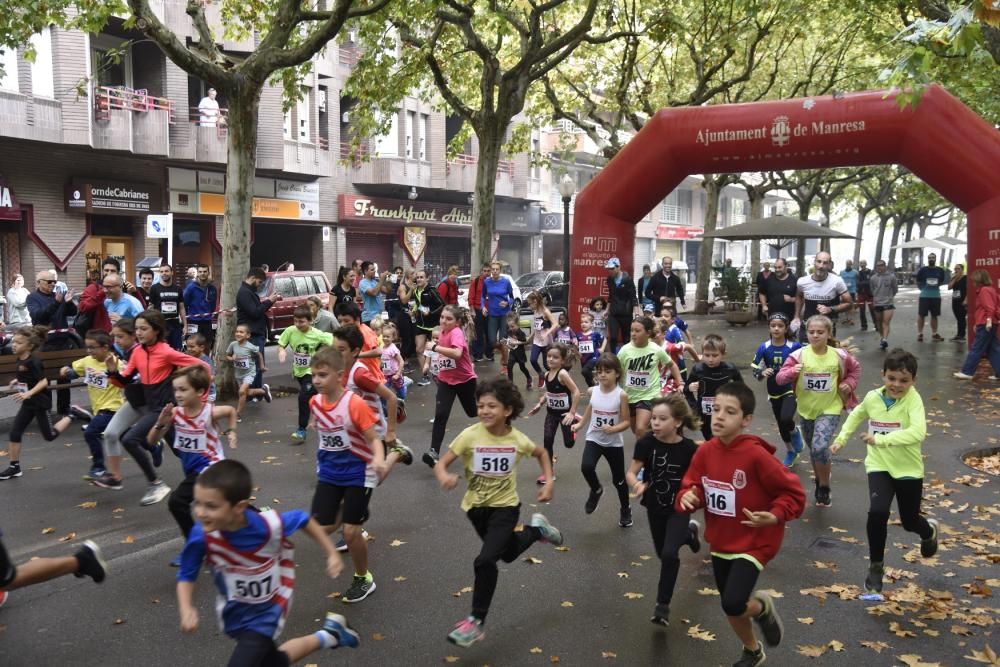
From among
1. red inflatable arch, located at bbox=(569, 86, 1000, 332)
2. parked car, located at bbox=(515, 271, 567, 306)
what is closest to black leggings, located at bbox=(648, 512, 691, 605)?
red inflatable arch, located at bbox=(569, 86, 1000, 332)

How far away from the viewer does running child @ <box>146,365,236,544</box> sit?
18.5 ft

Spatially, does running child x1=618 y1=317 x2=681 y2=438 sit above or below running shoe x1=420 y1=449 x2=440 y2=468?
above

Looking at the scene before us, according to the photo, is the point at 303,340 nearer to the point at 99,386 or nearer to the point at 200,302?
the point at 99,386

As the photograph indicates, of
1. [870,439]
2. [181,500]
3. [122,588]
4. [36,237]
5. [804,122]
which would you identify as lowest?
[122,588]

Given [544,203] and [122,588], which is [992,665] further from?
[544,203]

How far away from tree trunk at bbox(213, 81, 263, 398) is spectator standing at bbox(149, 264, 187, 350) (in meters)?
1.09

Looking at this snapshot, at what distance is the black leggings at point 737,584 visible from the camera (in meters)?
4.23

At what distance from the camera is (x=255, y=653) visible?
11.7 feet

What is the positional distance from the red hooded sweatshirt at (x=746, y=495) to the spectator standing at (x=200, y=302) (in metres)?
11.0

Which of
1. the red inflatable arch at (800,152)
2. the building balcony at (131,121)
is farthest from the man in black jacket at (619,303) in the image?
the building balcony at (131,121)

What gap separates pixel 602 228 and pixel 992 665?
1282 centimetres

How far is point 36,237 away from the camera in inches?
819

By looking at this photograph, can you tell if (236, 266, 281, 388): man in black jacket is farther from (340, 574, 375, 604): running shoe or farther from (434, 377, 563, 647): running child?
(434, 377, 563, 647): running child

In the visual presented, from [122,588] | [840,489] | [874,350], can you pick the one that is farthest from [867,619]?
[874,350]
